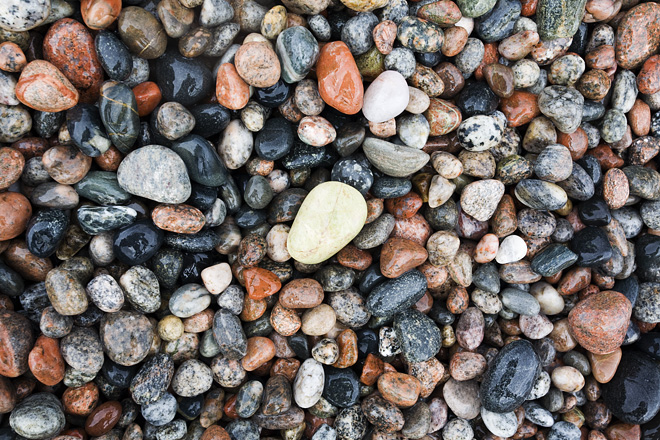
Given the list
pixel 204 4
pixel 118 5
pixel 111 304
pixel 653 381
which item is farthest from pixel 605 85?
pixel 111 304

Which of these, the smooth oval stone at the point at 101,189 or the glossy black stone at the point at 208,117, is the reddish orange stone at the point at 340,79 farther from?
the smooth oval stone at the point at 101,189

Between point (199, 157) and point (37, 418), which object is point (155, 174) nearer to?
point (199, 157)

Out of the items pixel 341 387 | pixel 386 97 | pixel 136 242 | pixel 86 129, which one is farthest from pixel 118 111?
pixel 341 387

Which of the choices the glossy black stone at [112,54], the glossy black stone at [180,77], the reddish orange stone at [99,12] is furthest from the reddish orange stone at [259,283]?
the reddish orange stone at [99,12]

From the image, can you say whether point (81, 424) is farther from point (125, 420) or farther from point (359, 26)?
point (359, 26)

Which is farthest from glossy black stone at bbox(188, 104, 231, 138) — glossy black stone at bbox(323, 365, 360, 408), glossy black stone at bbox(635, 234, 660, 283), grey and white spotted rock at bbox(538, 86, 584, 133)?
glossy black stone at bbox(635, 234, 660, 283)
